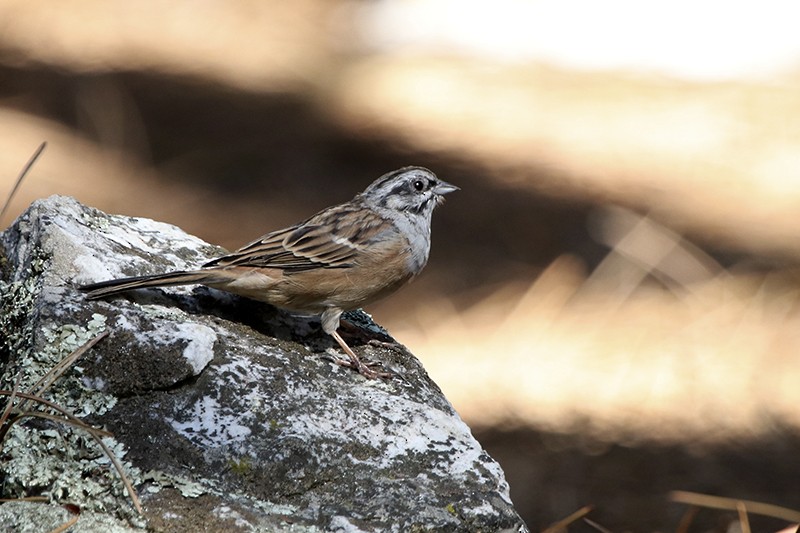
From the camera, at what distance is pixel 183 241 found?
14.1 ft

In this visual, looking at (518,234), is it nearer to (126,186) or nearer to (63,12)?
(126,186)

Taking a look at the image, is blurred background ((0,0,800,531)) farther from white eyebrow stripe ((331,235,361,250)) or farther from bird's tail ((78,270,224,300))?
bird's tail ((78,270,224,300))

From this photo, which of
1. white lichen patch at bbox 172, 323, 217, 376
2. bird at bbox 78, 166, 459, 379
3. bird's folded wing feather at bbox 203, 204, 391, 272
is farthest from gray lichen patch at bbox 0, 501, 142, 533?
bird's folded wing feather at bbox 203, 204, 391, 272

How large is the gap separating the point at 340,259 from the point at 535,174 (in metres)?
4.98

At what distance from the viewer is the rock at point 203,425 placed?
116 inches

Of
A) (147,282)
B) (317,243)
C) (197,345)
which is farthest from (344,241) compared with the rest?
(197,345)

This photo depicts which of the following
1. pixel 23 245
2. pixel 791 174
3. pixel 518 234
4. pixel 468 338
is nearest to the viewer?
pixel 23 245

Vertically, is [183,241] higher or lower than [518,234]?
lower

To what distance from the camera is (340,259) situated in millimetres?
4449

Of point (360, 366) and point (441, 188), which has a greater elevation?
point (441, 188)

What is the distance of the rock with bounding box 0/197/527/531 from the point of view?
2943mm

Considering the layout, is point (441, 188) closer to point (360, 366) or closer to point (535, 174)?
point (360, 366)

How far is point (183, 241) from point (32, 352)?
1217 millimetres

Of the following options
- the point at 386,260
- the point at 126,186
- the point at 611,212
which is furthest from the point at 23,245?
the point at 611,212
